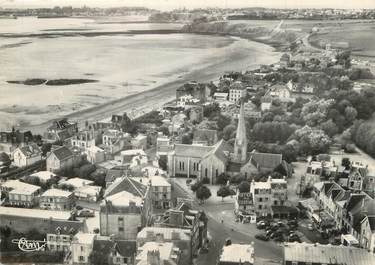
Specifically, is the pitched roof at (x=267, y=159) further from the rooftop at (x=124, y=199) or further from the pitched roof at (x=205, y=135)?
the rooftop at (x=124, y=199)

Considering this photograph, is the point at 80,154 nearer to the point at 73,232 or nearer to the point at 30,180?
the point at 30,180

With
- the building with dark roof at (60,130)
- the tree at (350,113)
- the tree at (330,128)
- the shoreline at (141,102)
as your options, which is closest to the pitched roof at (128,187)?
the building with dark roof at (60,130)

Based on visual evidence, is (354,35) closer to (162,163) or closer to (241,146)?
(241,146)

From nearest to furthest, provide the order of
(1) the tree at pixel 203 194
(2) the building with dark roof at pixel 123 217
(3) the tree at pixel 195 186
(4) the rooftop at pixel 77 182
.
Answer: (2) the building with dark roof at pixel 123 217 → (1) the tree at pixel 203 194 → (3) the tree at pixel 195 186 → (4) the rooftop at pixel 77 182

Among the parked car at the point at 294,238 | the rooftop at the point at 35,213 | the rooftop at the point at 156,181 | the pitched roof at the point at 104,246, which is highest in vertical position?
the rooftop at the point at 156,181

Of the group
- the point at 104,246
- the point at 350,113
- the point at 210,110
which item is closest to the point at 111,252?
the point at 104,246

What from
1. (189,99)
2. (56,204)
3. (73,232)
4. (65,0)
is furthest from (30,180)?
(189,99)
